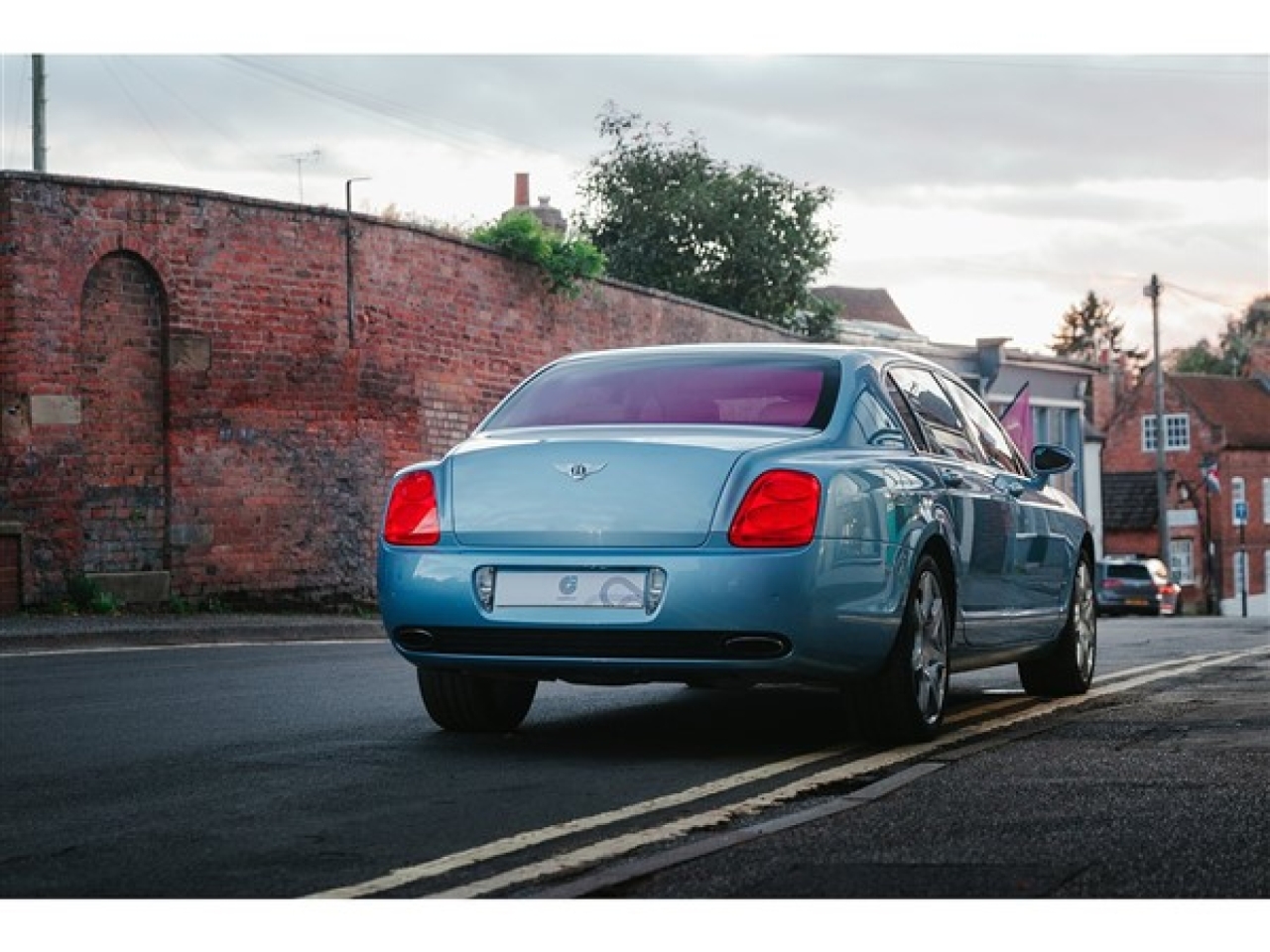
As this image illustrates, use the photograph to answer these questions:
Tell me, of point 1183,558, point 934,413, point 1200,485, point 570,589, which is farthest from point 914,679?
point 1200,485

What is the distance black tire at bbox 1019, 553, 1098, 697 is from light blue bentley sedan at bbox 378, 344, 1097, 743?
1581mm

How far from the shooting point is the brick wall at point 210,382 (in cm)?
2139

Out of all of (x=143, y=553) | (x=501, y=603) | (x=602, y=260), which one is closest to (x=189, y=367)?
(x=143, y=553)

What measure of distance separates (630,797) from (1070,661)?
14.4 feet

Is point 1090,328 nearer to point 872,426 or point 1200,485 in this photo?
point 1200,485

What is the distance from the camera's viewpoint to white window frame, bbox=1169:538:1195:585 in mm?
77000

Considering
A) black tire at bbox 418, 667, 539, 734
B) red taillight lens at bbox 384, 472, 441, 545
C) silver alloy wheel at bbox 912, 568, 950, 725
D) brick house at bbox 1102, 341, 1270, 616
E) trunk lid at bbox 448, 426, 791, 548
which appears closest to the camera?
trunk lid at bbox 448, 426, 791, 548

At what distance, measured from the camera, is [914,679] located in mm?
8062

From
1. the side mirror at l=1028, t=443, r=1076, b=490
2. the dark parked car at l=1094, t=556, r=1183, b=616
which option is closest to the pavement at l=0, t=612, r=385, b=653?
the side mirror at l=1028, t=443, r=1076, b=490

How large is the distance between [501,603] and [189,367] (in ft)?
52.5

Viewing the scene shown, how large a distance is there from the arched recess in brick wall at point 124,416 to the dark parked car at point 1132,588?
3697 centimetres

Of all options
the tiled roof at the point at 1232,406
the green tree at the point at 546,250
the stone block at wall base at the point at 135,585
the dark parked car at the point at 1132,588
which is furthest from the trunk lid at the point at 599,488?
the tiled roof at the point at 1232,406

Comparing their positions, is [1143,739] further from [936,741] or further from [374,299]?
[374,299]

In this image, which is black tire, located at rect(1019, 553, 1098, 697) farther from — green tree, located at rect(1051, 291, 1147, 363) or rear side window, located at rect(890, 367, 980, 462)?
green tree, located at rect(1051, 291, 1147, 363)
